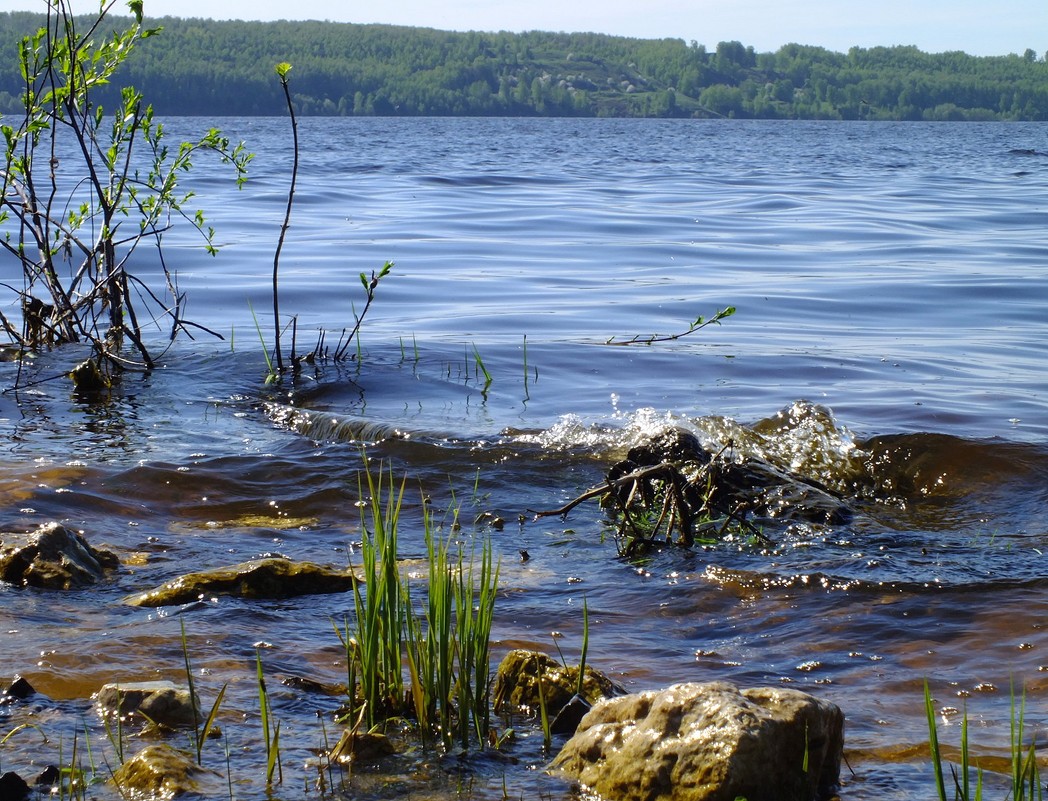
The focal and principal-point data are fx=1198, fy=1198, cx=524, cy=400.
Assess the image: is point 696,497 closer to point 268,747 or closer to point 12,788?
point 268,747

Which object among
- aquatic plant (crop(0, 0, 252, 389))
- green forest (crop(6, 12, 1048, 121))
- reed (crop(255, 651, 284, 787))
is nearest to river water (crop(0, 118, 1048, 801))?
reed (crop(255, 651, 284, 787))

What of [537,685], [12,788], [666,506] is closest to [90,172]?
[666,506]

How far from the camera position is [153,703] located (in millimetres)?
3283

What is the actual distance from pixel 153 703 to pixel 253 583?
4.14 ft

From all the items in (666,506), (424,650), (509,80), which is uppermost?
(509,80)

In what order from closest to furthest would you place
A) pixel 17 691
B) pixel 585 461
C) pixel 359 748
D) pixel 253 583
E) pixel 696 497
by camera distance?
pixel 359 748 < pixel 17 691 < pixel 253 583 < pixel 696 497 < pixel 585 461

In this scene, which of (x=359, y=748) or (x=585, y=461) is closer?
(x=359, y=748)

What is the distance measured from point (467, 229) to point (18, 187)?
12.0m

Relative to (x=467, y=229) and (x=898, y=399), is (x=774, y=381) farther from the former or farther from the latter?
(x=467, y=229)

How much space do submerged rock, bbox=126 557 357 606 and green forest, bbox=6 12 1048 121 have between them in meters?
121

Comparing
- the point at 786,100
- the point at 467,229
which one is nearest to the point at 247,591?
the point at 467,229

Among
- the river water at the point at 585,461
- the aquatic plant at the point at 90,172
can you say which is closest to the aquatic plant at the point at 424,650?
the river water at the point at 585,461

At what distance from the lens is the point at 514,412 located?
8.68 m

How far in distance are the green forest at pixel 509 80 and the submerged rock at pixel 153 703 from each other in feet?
400
